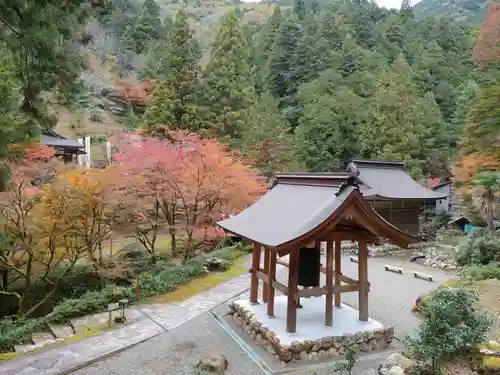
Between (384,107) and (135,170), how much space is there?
18.5 m

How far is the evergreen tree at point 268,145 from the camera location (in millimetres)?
22969

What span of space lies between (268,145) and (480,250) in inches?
491

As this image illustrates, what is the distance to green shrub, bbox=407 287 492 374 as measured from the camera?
233 inches

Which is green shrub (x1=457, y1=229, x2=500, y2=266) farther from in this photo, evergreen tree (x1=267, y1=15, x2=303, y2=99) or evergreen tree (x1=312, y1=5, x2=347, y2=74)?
evergreen tree (x1=267, y1=15, x2=303, y2=99)

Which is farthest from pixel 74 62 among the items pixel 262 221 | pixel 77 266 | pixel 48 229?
pixel 77 266

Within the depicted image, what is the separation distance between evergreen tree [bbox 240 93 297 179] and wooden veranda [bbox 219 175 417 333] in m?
14.0

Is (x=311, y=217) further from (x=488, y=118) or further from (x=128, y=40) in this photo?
(x=128, y=40)

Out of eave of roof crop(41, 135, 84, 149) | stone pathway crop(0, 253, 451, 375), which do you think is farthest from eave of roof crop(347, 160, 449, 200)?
eave of roof crop(41, 135, 84, 149)

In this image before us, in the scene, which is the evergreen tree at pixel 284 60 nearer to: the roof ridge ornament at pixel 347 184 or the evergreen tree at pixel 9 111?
the roof ridge ornament at pixel 347 184

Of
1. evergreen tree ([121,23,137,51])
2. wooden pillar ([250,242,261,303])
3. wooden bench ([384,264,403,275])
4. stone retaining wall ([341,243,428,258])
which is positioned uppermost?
evergreen tree ([121,23,137,51])

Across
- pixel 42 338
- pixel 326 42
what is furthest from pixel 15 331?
pixel 326 42

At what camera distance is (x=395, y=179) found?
20.5 meters

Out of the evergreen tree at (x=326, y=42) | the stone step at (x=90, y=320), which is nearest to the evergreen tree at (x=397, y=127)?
the evergreen tree at (x=326, y=42)

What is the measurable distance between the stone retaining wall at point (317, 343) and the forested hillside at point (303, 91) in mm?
15042
